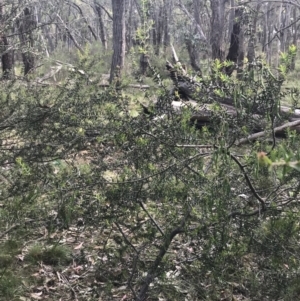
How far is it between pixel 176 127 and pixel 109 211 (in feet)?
2.28

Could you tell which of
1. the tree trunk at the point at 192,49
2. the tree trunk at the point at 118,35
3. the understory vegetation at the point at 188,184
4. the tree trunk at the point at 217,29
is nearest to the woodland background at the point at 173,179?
the understory vegetation at the point at 188,184

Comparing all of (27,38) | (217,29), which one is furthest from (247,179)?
(217,29)

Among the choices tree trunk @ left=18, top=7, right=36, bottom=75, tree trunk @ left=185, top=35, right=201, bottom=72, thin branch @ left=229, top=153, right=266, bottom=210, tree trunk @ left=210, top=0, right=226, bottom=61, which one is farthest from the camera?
tree trunk @ left=185, top=35, right=201, bottom=72

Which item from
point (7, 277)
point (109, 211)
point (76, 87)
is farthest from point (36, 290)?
point (76, 87)

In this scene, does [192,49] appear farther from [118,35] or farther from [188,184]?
[188,184]

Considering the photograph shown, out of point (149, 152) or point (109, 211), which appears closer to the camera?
point (149, 152)

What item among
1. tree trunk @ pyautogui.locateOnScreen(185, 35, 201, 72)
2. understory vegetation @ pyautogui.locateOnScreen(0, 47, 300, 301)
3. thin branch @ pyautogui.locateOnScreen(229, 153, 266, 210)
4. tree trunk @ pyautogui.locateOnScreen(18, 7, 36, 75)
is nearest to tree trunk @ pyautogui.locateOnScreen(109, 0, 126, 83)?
tree trunk @ pyautogui.locateOnScreen(185, 35, 201, 72)

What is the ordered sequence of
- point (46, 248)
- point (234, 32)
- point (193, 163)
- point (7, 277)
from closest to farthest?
point (193, 163) → point (7, 277) → point (46, 248) → point (234, 32)

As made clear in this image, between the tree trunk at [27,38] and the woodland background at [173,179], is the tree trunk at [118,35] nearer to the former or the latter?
the tree trunk at [27,38]

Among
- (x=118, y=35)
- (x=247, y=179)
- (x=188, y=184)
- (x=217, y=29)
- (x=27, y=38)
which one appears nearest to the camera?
(x=247, y=179)

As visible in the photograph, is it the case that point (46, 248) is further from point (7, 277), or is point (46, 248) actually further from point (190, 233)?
point (190, 233)

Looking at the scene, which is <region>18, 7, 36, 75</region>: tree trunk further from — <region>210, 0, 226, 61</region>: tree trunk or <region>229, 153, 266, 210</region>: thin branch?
<region>210, 0, 226, 61</region>: tree trunk

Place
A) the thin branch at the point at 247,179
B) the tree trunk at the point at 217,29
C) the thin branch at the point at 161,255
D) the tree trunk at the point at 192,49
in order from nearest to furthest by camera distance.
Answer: the thin branch at the point at 247,179, the thin branch at the point at 161,255, the tree trunk at the point at 217,29, the tree trunk at the point at 192,49

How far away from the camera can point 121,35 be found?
39.0 ft
